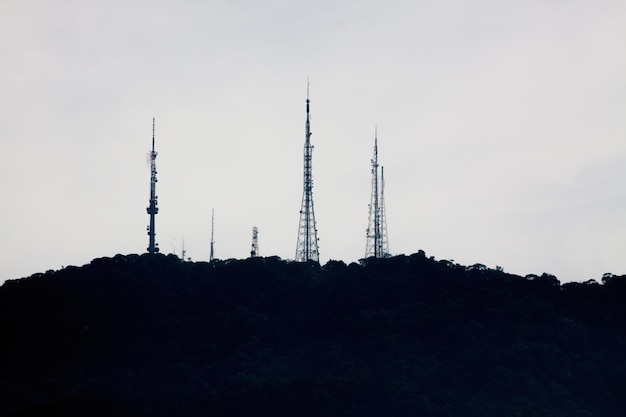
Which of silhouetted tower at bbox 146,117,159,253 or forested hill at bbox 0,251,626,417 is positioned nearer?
forested hill at bbox 0,251,626,417

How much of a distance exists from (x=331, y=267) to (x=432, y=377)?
2060cm

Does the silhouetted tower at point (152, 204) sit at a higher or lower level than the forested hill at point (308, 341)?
higher

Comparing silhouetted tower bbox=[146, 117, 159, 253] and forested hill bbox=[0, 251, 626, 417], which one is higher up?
silhouetted tower bbox=[146, 117, 159, 253]

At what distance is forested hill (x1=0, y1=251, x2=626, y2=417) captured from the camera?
8944 centimetres

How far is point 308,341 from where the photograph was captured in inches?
4225

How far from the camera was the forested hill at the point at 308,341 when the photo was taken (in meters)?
89.4

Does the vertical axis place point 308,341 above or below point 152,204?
below

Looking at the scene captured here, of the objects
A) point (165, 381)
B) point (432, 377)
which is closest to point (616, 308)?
point (432, 377)

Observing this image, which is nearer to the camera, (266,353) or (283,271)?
(266,353)

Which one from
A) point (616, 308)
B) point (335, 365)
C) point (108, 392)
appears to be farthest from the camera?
point (616, 308)

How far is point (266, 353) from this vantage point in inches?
4082

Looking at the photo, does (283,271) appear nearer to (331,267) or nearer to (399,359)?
(331,267)

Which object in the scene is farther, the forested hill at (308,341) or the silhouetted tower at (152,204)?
the silhouetted tower at (152,204)

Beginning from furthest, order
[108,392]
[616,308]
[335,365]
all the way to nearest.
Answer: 1. [616,308]
2. [335,365]
3. [108,392]
